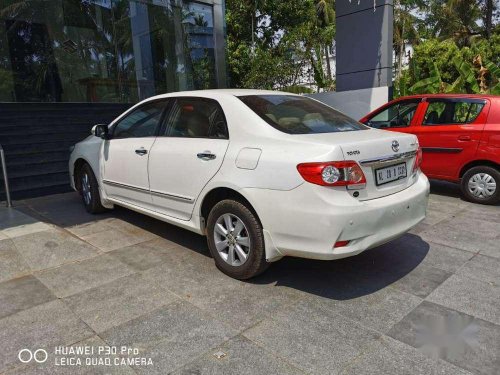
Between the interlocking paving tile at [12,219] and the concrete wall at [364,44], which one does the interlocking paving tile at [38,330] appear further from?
the concrete wall at [364,44]

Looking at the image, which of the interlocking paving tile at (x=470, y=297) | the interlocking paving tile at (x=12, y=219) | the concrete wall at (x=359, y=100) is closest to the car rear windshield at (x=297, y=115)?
the interlocking paving tile at (x=470, y=297)

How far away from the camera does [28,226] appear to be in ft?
17.2

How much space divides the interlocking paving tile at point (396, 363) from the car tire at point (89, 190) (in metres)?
4.09

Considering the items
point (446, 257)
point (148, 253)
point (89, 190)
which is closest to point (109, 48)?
point (89, 190)

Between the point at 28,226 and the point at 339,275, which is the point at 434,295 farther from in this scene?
the point at 28,226

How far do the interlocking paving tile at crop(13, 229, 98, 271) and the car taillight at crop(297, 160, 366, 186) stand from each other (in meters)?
2.51

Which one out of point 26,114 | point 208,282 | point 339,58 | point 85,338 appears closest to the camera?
point 85,338

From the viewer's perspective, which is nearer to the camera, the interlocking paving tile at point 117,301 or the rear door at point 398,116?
the interlocking paving tile at point 117,301

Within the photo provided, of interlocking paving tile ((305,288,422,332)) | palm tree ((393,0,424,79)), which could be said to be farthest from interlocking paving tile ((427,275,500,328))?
palm tree ((393,0,424,79))

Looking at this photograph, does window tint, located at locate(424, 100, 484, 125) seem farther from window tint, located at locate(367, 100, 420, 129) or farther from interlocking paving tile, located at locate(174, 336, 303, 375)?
interlocking paving tile, located at locate(174, 336, 303, 375)

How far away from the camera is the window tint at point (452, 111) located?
6150 millimetres

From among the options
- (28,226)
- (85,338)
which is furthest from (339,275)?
(28,226)

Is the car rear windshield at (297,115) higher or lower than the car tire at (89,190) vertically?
higher

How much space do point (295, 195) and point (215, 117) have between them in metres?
1.24
